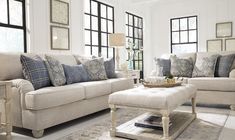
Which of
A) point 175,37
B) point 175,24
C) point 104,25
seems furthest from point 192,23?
point 104,25

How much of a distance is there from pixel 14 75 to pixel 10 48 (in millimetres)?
1165

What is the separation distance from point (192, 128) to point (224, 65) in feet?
6.50

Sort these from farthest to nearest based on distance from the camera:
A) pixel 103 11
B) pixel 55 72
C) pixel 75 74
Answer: pixel 103 11 < pixel 75 74 < pixel 55 72

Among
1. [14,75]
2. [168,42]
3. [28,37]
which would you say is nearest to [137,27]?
[168,42]

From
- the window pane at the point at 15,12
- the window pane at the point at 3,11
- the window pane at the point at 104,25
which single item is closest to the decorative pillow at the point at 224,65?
the window pane at the point at 104,25

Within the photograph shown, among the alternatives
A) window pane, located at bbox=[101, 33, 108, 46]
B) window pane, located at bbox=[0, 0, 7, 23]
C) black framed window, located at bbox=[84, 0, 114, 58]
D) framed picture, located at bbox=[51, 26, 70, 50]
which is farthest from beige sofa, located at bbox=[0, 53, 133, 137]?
window pane, located at bbox=[101, 33, 108, 46]

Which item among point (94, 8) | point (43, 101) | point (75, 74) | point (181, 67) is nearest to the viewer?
point (43, 101)

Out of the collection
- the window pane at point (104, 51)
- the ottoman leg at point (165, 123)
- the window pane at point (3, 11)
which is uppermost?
the window pane at point (3, 11)

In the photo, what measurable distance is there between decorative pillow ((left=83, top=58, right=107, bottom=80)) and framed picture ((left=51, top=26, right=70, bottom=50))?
915mm

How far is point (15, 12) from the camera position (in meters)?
3.98

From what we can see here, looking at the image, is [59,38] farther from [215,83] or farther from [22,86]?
[215,83]

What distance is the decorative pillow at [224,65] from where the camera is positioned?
165 inches

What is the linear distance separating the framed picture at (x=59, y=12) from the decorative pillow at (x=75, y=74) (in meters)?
1.35

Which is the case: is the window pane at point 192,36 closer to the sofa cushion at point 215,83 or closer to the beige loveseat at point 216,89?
the beige loveseat at point 216,89
